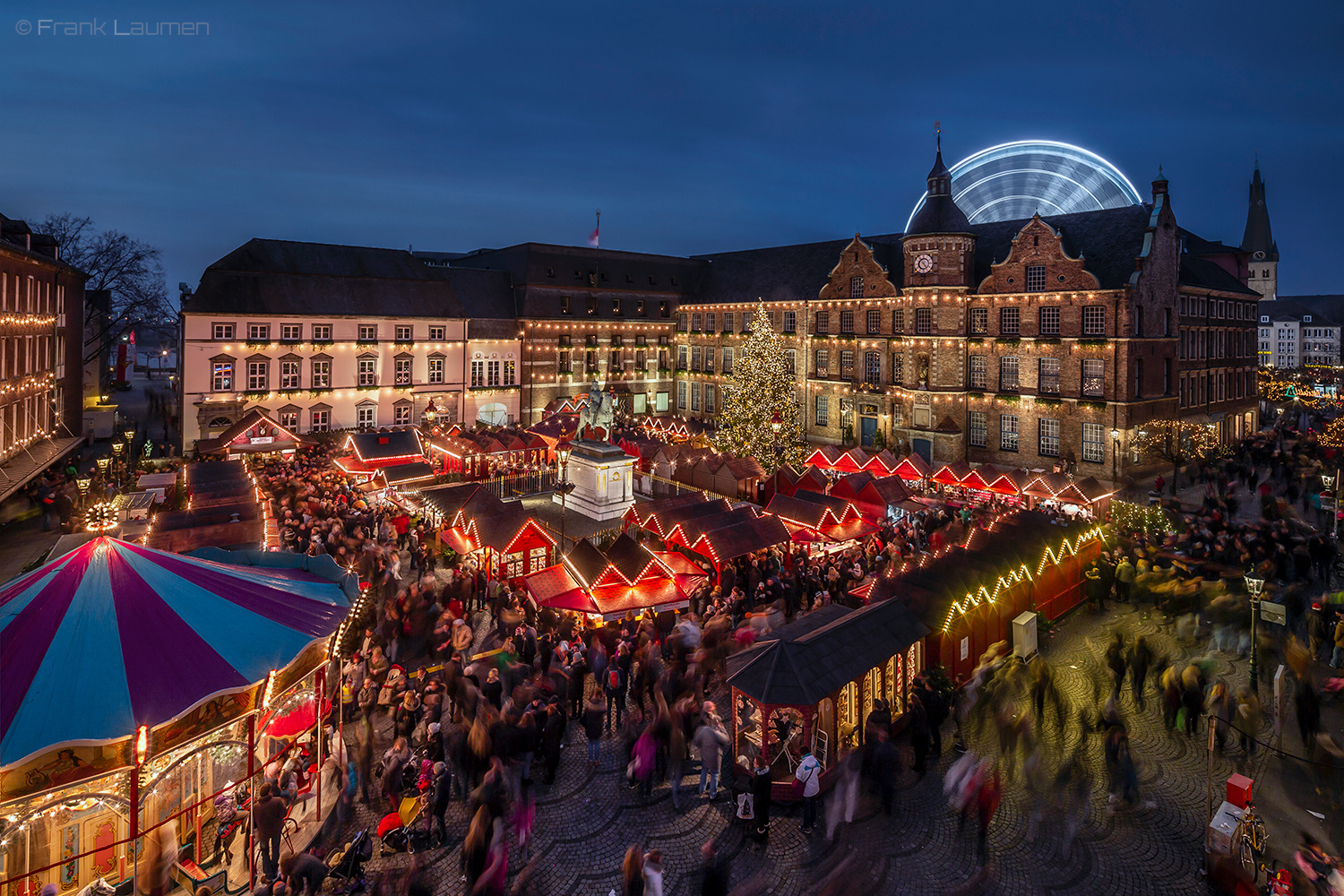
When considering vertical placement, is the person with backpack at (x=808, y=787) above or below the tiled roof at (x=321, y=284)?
below

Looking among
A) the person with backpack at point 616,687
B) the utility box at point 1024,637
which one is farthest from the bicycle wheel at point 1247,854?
the person with backpack at point 616,687

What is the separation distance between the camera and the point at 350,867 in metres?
8.07

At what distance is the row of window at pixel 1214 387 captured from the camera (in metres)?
35.4

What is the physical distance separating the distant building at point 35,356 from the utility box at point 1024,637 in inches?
1091

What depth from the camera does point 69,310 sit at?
110 ft

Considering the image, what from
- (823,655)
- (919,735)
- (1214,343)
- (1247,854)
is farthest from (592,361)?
(1247,854)

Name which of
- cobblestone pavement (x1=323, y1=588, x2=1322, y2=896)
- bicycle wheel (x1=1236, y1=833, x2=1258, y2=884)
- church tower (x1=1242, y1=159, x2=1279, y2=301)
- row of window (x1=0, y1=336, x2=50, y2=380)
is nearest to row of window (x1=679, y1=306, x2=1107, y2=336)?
cobblestone pavement (x1=323, y1=588, x2=1322, y2=896)

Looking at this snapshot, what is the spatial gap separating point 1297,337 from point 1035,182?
80.2 metres

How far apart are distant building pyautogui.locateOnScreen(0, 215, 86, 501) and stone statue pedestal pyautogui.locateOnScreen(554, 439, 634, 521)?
1753cm

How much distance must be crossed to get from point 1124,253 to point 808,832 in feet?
107

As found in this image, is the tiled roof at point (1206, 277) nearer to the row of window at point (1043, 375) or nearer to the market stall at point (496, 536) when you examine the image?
the row of window at point (1043, 375)

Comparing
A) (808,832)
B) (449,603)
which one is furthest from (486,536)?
(808,832)

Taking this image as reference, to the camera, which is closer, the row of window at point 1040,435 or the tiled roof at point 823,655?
the tiled roof at point 823,655

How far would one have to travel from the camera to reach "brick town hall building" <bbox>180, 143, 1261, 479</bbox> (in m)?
32.6
